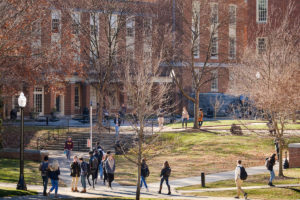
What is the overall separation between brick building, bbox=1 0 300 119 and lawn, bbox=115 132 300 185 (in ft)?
21.3

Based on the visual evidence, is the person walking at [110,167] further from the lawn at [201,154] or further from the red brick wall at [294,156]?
the red brick wall at [294,156]

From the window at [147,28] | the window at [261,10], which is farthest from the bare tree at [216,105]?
the window at [261,10]

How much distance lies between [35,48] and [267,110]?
12.3m

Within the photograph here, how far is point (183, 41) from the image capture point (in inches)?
1646

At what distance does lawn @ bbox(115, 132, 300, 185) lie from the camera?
2622 cm

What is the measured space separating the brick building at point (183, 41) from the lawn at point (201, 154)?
650 cm

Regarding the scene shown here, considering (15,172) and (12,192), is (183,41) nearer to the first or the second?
(15,172)

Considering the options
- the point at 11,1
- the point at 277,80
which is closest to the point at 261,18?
the point at 277,80

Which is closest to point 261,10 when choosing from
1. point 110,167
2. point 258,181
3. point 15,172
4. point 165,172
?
point 258,181

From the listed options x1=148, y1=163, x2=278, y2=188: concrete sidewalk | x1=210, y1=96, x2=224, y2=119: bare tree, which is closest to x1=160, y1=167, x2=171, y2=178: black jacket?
x1=148, y1=163, x2=278, y2=188: concrete sidewalk

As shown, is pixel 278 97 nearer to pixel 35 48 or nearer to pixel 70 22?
pixel 35 48

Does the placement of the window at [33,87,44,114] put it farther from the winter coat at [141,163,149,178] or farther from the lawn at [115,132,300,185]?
the winter coat at [141,163,149,178]

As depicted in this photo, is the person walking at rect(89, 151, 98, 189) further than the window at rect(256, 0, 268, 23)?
No

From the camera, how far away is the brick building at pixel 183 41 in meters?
38.3
